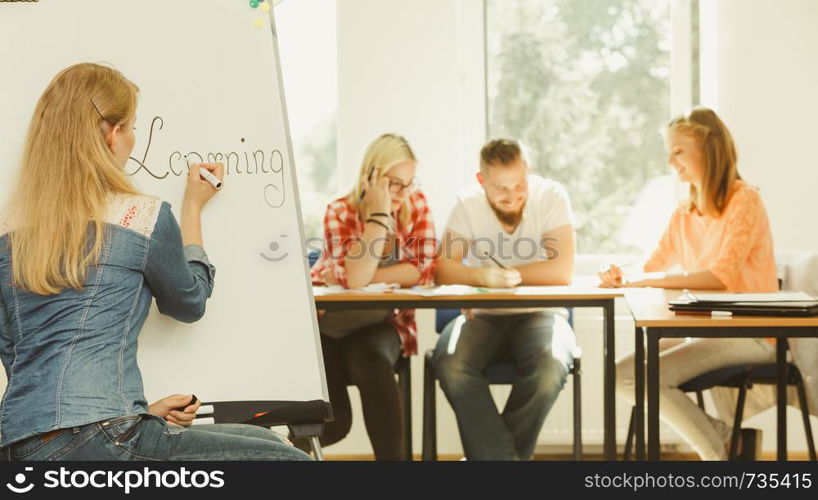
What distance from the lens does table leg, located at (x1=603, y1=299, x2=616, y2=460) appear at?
9.32 feet

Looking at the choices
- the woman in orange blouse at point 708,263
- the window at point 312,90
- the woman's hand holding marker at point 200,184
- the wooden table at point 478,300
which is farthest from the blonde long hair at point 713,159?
the woman's hand holding marker at point 200,184

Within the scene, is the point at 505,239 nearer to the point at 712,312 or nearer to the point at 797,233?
the point at 712,312

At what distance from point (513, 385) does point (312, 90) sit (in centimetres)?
171

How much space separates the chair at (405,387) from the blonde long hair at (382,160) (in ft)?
0.83

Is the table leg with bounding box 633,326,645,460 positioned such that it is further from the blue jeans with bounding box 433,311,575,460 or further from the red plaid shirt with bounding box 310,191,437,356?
the red plaid shirt with bounding box 310,191,437,356

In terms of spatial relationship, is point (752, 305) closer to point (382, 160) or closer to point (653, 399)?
point (653, 399)

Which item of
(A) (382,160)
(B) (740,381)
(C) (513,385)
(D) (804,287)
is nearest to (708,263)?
(D) (804,287)

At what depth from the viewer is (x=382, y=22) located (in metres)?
3.79

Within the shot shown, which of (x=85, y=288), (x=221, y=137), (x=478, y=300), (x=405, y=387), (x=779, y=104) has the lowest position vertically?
(x=405, y=387)

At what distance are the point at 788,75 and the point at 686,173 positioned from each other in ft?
3.06

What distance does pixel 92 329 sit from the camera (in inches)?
60.7

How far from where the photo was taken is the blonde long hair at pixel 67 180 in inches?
60.2

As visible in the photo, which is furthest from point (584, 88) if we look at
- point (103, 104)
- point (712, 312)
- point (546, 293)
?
point (103, 104)

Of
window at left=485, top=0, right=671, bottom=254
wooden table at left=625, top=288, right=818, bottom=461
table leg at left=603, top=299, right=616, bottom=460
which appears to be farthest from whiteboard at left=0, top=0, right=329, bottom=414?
window at left=485, top=0, right=671, bottom=254
